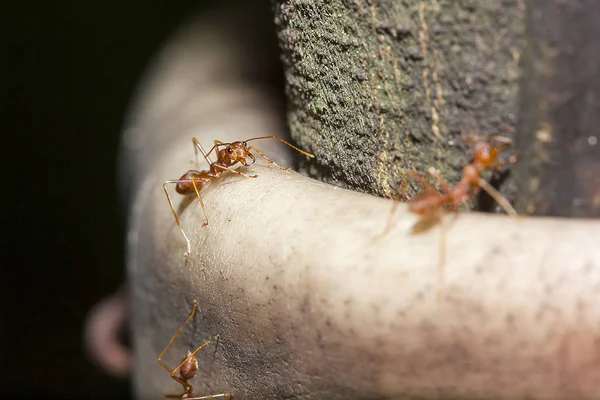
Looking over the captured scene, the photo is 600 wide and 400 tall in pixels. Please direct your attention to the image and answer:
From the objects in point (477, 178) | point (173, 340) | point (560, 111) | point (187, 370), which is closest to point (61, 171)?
point (173, 340)

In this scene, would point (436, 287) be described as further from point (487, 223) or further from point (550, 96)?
point (550, 96)

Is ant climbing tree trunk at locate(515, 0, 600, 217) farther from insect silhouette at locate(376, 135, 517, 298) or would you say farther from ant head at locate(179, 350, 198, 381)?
ant head at locate(179, 350, 198, 381)

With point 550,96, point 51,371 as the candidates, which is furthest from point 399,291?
point 51,371

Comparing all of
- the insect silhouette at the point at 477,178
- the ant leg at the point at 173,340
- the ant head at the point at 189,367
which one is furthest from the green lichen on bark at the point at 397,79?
the ant head at the point at 189,367

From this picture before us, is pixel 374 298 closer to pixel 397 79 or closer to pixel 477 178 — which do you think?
pixel 477 178

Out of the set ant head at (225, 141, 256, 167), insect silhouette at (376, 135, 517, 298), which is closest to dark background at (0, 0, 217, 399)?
ant head at (225, 141, 256, 167)

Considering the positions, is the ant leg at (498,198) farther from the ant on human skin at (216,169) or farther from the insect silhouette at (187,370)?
the insect silhouette at (187,370)
